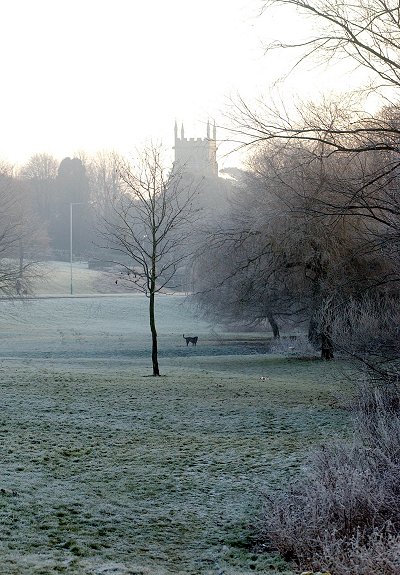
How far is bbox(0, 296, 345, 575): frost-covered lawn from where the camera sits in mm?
7434

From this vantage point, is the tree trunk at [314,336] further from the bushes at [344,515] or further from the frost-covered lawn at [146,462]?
the bushes at [344,515]

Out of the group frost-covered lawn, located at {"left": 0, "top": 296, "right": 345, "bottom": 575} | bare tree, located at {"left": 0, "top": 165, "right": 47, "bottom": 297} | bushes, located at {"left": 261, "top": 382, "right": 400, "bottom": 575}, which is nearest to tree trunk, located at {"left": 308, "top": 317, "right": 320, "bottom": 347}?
frost-covered lawn, located at {"left": 0, "top": 296, "right": 345, "bottom": 575}

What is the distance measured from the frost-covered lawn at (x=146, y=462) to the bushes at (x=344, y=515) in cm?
32

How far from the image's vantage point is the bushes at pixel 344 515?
652 cm

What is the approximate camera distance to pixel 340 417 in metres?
14.4

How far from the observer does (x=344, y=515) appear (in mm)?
7656

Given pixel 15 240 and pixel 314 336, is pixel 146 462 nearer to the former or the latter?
pixel 314 336

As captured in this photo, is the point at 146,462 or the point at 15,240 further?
the point at 15,240

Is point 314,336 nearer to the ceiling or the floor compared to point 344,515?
nearer to the ceiling

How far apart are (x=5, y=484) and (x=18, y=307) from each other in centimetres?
4931

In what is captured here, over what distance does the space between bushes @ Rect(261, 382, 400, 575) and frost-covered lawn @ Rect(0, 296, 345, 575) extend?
319mm

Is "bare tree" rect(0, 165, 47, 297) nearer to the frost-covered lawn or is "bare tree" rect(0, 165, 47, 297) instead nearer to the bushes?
the frost-covered lawn

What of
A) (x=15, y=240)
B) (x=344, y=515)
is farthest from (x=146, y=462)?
(x=15, y=240)

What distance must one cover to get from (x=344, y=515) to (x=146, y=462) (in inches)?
152
